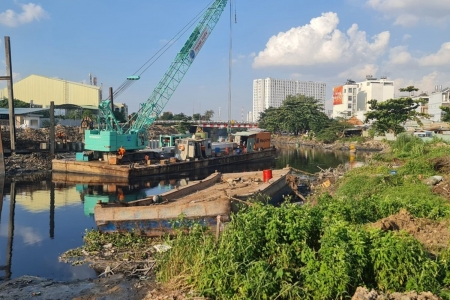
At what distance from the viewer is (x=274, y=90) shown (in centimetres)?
17175

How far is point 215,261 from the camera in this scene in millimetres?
6434

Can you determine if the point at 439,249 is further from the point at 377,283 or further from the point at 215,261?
the point at 215,261

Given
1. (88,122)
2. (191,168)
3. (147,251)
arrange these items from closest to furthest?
(147,251)
(191,168)
(88,122)

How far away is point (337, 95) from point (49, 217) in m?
96.4

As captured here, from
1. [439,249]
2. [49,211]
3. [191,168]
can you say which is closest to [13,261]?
[49,211]

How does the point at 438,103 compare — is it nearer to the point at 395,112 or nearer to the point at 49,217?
the point at 395,112

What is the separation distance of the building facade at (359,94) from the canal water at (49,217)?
74404 mm

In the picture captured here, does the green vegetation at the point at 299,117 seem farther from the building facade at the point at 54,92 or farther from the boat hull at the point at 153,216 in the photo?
the boat hull at the point at 153,216

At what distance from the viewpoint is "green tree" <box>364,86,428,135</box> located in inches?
1697

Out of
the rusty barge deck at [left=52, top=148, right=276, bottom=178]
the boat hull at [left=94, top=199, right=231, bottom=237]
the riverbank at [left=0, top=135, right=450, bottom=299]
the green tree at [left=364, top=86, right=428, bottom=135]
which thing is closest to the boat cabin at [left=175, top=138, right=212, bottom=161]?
the rusty barge deck at [left=52, top=148, right=276, bottom=178]

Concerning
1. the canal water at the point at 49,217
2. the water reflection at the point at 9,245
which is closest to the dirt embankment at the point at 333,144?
the canal water at the point at 49,217

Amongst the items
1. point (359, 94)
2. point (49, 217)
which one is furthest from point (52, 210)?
point (359, 94)

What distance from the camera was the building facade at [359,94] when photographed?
93062 mm

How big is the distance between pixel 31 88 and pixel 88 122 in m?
37.3
